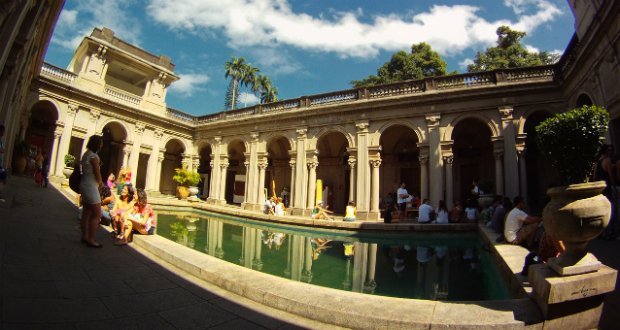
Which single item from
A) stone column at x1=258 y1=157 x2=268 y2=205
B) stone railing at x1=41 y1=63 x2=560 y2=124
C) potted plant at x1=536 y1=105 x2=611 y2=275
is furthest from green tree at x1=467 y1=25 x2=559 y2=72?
potted plant at x1=536 y1=105 x2=611 y2=275

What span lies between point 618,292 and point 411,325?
2411mm

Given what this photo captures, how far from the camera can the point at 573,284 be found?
2236 millimetres

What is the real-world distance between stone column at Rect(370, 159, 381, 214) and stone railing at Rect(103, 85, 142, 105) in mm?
16941

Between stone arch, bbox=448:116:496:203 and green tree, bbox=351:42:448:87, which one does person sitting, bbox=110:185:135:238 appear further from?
green tree, bbox=351:42:448:87

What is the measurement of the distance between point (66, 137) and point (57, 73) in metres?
3.74

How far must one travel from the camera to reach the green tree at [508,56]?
86.9ft

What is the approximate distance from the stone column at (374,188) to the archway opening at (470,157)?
4.66 metres

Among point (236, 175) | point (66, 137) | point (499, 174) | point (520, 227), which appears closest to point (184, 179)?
point (236, 175)

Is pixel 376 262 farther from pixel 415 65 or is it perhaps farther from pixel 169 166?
pixel 415 65

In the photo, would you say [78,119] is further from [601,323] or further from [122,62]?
[601,323]

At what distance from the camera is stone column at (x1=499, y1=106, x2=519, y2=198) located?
12219 millimetres

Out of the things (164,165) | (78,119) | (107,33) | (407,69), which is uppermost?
(407,69)

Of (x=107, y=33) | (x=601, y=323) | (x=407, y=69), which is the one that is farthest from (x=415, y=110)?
(x=107, y=33)

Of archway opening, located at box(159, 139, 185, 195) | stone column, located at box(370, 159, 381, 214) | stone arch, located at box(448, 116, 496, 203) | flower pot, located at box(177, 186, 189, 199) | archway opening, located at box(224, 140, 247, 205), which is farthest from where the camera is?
archway opening, located at box(159, 139, 185, 195)
